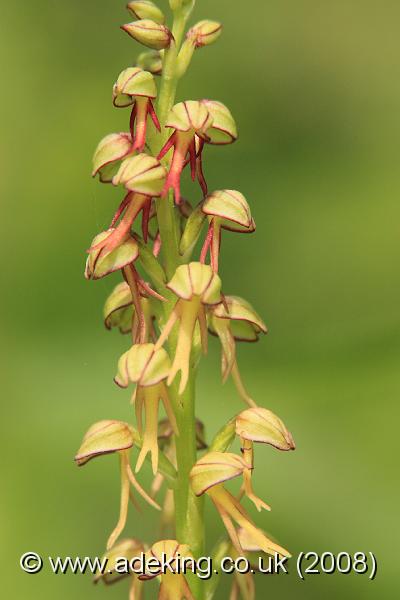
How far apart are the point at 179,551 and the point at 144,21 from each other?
0.42 meters

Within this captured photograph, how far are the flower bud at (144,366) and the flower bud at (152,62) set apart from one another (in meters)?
0.24

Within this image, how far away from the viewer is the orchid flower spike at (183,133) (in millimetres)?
755

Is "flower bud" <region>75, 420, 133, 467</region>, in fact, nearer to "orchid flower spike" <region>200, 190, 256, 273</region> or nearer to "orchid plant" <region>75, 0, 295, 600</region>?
"orchid plant" <region>75, 0, 295, 600</region>

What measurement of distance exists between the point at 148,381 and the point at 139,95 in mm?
220

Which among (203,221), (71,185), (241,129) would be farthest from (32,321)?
(203,221)

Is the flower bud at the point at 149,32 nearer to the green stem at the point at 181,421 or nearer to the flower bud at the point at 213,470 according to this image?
the green stem at the point at 181,421

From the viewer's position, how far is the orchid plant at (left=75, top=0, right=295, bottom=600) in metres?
0.76

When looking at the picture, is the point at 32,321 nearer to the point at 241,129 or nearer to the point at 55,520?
the point at 55,520

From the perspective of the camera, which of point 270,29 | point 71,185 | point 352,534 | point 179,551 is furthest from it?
point 270,29

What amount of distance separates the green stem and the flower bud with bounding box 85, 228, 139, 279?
34mm

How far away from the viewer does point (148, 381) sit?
0.75m

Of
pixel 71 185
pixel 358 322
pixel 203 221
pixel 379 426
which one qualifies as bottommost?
pixel 379 426

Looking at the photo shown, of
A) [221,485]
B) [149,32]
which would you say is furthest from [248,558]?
[149,32]

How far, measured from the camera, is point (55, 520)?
1470mm
